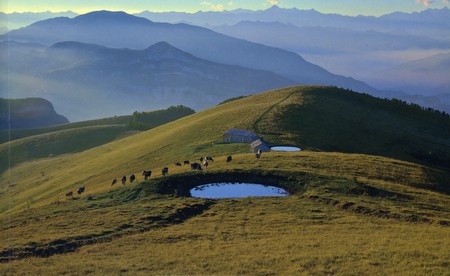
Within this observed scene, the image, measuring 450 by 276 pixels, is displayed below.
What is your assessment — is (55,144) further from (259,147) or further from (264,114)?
(259,147)

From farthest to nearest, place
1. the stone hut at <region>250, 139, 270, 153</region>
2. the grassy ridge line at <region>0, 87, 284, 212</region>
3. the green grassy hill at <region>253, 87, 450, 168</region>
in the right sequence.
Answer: the green grassy hill at <region>253, 87, 450, 168</region>, the grassy ridge line at <region>0, 87, 284, 212</region>, the stone hut at <region>250, 139, 270, 153</region>

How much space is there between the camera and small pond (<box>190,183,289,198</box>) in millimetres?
52531

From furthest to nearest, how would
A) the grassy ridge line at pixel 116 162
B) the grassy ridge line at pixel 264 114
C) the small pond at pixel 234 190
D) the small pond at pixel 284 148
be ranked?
the grassy ridge line at pixel 264 114 < the grassy ridge line at pixel 116 162 < the small pond at pixel 284 148 < the small pond at pixel 234 190

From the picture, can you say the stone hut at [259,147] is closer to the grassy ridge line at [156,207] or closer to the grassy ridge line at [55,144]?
the grassy ridge line at [156,207]

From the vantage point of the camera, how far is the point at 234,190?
178 ft

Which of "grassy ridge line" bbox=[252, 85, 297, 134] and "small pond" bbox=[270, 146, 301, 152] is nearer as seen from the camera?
"small pond" bbox=[270, 146, 301, 152]

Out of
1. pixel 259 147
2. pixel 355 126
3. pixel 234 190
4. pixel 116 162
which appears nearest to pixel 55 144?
pixel 116 162

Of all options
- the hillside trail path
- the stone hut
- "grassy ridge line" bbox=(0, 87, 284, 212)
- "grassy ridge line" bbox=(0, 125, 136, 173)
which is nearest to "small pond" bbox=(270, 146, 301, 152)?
the stone hut

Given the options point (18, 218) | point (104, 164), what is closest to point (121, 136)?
point (104, 164)

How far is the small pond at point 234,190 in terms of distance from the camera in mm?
52531

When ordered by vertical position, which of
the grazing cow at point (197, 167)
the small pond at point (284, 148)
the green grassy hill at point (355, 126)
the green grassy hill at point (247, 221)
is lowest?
the green grassy hill at point (247, 221)

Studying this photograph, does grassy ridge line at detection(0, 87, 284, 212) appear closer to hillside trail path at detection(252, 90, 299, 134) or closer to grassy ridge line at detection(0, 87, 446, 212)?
grassy ridge line at detection(0, 87, 446, 212)

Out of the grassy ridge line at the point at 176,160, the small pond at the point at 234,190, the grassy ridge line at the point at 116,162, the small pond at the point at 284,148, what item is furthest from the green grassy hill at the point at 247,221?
the small pond at the point at 284,148

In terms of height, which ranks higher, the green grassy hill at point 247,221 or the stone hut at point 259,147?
the stone hut at point 259,147
